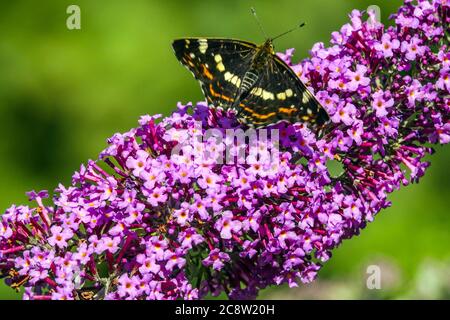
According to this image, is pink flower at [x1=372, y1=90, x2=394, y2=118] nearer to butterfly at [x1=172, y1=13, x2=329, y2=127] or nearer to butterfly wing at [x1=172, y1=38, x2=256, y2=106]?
butterfly at [x1=172, y1=13, x2=329, y2=127]

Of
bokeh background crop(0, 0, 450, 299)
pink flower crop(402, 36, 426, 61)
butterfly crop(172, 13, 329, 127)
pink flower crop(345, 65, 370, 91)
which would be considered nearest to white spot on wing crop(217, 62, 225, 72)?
butterfly crop(172, 13, 329, 127)

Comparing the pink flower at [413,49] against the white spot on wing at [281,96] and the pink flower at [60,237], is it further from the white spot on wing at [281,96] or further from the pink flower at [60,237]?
the pink flower at [60,237]

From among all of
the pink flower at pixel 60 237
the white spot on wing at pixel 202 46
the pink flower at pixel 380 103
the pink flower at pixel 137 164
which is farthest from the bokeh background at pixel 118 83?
the pink flower at pixel 60 237

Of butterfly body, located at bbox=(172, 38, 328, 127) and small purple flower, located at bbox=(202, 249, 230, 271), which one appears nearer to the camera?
small purple flower, located at bbox=(202, 249, 230, 271)

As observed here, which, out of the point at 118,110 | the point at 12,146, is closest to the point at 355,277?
the point at 118,110

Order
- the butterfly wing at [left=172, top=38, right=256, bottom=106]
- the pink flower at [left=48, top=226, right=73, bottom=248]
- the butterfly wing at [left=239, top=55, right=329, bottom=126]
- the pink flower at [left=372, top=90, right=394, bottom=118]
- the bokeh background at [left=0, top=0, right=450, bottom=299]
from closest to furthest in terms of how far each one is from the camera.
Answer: the pink flower at [left=48, top=226, right=73, bottom=248] → the butterfly wing at [left=239, top=55, right=329, bottom=126] → the pink flower at [left=372, top=90, right=394, bottom=118] → the butterfly wing at [left=172, top=38, right=256, bottom=106] → the bokeh background at [left=0, top=0, right=450, bottom=299]

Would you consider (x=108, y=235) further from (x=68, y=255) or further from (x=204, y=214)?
(x=204, y=214)

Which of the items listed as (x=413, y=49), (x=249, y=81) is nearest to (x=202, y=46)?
(x=249, y=81)
